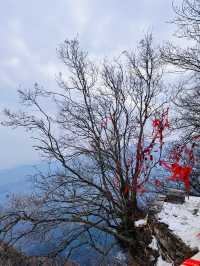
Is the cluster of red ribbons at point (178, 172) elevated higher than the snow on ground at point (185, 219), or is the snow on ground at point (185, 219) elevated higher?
the cluster of red ribbons at point (178, 172)

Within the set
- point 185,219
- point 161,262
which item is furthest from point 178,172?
point 161,262

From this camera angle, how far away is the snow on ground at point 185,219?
18.7 ft

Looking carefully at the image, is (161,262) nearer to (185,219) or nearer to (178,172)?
(185,219)

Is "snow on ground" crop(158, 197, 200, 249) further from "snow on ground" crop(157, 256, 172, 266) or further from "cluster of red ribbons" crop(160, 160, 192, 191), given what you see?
"cluster of red ribbons" crop(160, 160, 192, 191)

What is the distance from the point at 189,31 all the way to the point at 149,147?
15.0ft

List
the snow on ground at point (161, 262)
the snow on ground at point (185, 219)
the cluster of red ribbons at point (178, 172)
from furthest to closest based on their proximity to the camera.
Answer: the cluster of red ribbons at point (178, 172)
the snow on ground at point (161, 262)
the snow on ground at point (185, 219)

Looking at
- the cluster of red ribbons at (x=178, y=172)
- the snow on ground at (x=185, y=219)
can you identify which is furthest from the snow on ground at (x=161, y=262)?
the cluster of red ribbons at (x=178, y=172)

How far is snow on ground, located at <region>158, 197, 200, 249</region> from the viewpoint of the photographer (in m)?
5.71

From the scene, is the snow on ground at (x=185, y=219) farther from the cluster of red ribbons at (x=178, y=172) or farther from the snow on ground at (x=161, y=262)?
the cluster of red ribbons at (x=178, y=172)

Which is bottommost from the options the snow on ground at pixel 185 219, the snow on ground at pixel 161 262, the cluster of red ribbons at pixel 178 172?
the snow on ground at pixel 161 262

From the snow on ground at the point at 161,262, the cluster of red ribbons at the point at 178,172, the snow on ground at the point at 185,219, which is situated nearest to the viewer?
the snow on ground at the point at 185,219

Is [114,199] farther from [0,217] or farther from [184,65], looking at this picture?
[184,65]

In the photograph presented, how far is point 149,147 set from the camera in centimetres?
1020

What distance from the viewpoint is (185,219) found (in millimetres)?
6707
